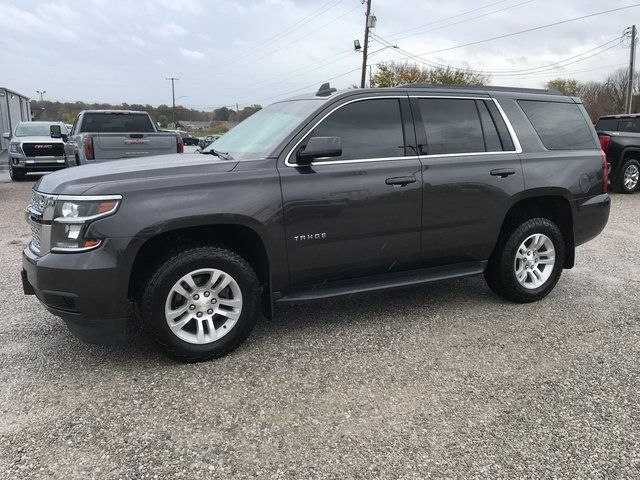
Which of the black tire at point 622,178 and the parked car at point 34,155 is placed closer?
the black tire at point 622,178

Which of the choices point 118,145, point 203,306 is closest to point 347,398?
point 203,306

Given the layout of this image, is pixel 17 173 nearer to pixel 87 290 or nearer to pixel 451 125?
pixel 87 290

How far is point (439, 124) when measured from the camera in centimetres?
423

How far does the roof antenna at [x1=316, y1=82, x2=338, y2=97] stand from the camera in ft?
13.6

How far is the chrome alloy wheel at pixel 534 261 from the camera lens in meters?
4.62

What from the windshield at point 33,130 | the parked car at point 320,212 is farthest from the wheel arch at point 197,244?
the windshield at point 33,130

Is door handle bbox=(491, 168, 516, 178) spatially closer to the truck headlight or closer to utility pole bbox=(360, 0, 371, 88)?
the truck headlight

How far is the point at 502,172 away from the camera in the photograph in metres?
4.34

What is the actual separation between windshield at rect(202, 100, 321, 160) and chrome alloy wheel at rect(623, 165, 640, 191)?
10503 mm

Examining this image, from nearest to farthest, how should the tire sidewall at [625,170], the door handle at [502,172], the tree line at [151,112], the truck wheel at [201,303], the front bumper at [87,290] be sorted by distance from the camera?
the front bumper at [87,290] → the truck wheel at [201,303] → the door handle at [502,172] → the tire sidewall at [625,170] → the tree line at [151,112]

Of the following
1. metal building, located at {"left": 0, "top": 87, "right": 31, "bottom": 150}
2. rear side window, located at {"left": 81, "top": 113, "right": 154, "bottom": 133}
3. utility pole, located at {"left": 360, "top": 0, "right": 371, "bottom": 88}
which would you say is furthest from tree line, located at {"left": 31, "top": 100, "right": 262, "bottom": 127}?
rear side window, located at {"left": 81, "top": 113, "right": 154, "bottom": 133}

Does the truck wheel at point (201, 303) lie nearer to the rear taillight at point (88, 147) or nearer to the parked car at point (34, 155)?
the rear taillight at point (88, 147)

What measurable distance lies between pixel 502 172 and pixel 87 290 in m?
3.26

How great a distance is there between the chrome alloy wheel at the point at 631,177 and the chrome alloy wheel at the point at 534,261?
9.03 metres
